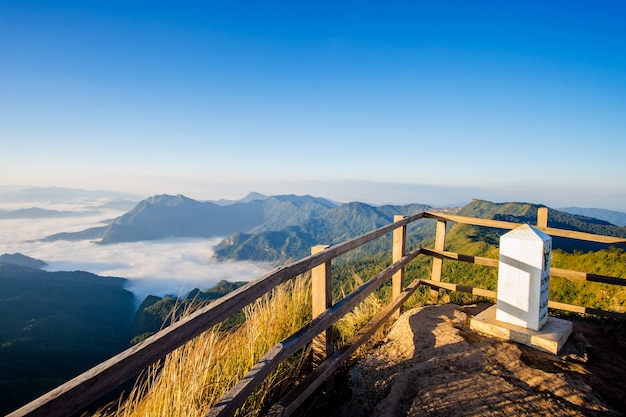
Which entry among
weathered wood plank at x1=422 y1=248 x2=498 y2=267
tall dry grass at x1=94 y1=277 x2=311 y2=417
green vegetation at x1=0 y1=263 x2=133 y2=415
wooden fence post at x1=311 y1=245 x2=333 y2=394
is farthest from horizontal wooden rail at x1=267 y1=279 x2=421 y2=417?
green vegetation at x1=0 y1=263 x2=133 y2=415

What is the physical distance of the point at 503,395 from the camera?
284cm

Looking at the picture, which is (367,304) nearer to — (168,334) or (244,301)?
(244,301)

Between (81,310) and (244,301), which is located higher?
(244,301)

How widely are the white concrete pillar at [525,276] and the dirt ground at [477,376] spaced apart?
0.33 metres

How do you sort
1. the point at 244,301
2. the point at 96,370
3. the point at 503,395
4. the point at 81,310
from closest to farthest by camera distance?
the point at 96,370
the point at 244,301
the point at 503,395
the point at 81,310

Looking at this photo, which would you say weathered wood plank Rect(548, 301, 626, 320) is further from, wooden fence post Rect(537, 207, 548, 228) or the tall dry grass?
the tall dry grass

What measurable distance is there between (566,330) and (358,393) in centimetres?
235

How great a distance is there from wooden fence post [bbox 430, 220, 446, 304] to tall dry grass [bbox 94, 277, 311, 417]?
2351 mm

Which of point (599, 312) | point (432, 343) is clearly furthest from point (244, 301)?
point (599, 312)

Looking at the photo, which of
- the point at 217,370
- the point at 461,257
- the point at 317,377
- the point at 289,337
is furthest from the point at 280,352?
the point at 461,257

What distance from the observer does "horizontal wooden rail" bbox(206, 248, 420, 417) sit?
2008 mm

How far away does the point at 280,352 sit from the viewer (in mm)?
2469

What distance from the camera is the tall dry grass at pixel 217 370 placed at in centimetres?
259

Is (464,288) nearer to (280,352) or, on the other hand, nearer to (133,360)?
(280,352)
